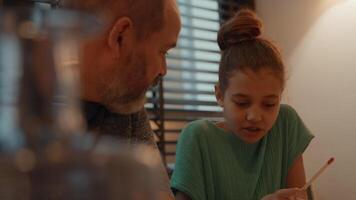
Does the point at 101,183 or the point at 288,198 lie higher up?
the point at 101,183

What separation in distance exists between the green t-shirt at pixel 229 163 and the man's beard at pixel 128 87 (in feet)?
1.42

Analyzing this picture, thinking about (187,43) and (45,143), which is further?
(187,43)

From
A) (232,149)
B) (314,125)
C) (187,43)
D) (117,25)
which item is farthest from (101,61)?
(314,125)

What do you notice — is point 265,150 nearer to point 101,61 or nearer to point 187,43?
point 101,61

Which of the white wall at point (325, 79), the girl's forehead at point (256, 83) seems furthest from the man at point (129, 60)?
the white wall at point (325, 79)

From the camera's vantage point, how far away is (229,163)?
46.5 inches

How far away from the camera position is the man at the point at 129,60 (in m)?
0.51

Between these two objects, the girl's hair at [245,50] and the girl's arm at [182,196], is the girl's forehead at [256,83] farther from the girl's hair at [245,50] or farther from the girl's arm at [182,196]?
the girl's arm at [182,196]

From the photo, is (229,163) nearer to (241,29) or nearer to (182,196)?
(182,196)

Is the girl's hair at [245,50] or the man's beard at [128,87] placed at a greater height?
the girl's hair at [245,50]

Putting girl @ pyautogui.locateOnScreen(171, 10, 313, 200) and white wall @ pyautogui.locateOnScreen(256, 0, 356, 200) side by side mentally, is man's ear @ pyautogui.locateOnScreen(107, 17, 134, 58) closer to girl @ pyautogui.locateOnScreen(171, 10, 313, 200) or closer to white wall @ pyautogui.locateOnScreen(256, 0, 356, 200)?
girl @ pyautogui.locateOnScreen(171, 10, 313, 200)

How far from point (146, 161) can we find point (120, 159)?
11 millimetres

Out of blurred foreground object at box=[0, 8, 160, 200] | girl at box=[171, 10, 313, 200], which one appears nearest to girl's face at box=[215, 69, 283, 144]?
girl at box=[171, 10, 313, 200]

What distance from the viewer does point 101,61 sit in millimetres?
510
